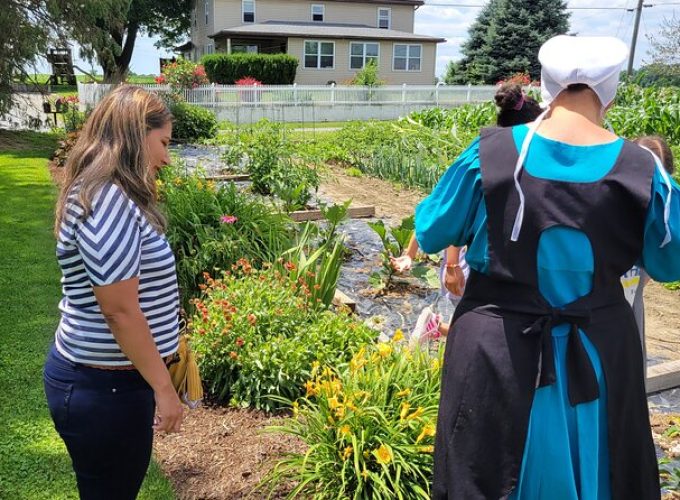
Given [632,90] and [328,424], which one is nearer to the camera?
[328,424]

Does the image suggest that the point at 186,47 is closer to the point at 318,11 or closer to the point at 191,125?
the point at 318,11

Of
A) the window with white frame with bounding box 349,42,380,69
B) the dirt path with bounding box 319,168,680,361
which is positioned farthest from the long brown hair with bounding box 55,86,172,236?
the window with white frame with bounding box 349,42,380,69

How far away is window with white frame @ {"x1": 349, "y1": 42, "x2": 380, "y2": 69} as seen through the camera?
37.0m

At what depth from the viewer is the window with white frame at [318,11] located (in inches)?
1499

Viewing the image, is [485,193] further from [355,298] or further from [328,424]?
[355,298]

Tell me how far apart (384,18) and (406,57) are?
3610 millimetres

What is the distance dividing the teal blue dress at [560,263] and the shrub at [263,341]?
1802mm

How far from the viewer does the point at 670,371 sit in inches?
167

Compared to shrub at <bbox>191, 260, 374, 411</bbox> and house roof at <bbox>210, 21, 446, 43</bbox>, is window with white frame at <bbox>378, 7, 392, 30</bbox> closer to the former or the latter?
house roof at <bbox>210, 21, 446, 43</bbox>

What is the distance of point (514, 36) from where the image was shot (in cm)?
3791

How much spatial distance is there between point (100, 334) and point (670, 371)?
3.62m

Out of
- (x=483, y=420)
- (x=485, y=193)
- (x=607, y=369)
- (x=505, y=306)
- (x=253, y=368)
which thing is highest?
(x=485, y=193)

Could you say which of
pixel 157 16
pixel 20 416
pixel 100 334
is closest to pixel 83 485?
pixel 100 334

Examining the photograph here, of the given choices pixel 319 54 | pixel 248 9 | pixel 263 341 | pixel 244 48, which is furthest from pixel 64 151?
pixel 248 9
